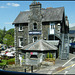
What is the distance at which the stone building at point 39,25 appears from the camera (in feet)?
74.5

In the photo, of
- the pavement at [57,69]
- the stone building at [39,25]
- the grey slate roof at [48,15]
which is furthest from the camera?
the grey slate roof at [48,15]

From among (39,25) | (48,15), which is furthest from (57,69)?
(48,15)

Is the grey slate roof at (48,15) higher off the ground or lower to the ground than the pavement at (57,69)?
higher

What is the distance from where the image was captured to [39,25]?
23.9 metres

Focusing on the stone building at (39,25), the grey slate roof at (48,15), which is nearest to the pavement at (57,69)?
the stone building at (39,25)

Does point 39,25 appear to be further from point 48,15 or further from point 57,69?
point 57,69

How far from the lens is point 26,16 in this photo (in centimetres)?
2573

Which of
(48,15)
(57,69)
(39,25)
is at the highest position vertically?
(48,15)

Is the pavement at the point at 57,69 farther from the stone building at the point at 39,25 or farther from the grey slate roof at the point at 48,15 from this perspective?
the grey slate roof at the point at 48,15

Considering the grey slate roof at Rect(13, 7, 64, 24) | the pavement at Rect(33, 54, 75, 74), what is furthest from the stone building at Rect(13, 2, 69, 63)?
the pavement at Rect(33, 54, 75, 74)

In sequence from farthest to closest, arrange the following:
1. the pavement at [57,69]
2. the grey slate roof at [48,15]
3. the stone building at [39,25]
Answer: the grey slate roof at [48,15] → the stone building at [39,25] → the pavement at [57,69]

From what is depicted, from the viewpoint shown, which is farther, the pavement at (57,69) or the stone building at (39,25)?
the stone building at (39,25)

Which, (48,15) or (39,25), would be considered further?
(48,15)

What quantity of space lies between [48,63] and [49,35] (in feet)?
32.5
